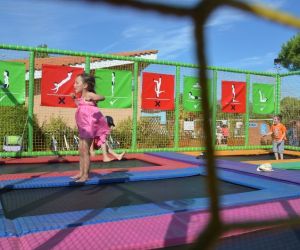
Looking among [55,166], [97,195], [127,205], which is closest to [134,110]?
[55,166]

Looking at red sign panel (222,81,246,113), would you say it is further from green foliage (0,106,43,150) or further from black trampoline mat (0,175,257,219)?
black trampoline mat (0,175,257,219)

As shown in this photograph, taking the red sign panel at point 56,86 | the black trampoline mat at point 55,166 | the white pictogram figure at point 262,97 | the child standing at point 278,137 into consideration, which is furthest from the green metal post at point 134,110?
the white pictogram figure at point 262,97

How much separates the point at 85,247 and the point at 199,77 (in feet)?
4.28

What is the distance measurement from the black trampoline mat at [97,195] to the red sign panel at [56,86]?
2.34 m

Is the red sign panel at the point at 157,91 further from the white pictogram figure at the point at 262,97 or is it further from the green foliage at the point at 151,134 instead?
the white pictogram figure at the point at 262,97

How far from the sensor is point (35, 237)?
5.67ft

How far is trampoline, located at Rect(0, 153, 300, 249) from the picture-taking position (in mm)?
1773

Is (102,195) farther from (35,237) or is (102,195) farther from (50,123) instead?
(50,123)

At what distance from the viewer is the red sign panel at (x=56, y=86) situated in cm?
538

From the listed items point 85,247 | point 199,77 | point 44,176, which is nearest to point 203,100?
point 199,77

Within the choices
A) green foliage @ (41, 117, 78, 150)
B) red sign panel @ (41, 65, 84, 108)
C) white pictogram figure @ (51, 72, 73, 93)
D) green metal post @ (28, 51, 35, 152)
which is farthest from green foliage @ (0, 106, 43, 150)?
white pictogram figure @ (51, 72, 73, 93)

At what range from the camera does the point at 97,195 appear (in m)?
2.90

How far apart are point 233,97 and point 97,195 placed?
476 cm

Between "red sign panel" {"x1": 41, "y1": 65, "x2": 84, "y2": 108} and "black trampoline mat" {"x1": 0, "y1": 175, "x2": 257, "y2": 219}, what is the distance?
2.34m
